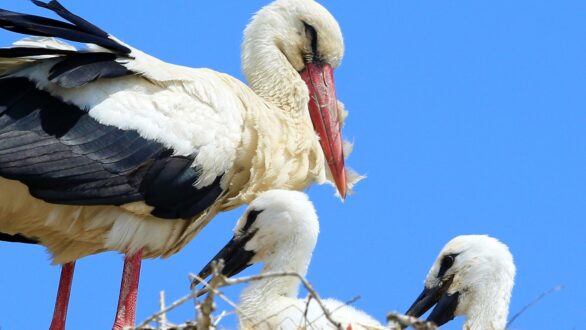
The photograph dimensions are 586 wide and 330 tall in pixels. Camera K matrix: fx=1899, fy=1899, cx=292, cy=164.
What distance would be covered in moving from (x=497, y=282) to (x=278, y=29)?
1.76m

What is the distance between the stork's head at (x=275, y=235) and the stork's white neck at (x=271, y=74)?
74cm

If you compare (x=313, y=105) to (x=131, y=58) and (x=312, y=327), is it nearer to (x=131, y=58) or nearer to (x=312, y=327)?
(x=131, y=58)

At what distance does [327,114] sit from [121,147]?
4.52 feet

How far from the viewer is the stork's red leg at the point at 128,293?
8.16m

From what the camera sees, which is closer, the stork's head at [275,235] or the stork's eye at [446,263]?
the stork's head at [275,235]

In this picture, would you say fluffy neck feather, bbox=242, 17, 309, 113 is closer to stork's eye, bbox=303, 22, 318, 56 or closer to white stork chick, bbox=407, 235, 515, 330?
stork's eye, bbox=303, 22, 318, 56

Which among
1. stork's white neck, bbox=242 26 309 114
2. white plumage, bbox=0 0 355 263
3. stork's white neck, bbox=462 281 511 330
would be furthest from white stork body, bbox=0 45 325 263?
stork's white neck, bbox=462 281 511 330

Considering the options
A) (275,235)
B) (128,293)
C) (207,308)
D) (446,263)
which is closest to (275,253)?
(275,235)

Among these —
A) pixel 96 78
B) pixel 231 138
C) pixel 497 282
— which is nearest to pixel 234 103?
pixel 231 138

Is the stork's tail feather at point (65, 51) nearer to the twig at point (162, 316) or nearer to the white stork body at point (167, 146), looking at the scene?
the white stork body at point (167, 146)

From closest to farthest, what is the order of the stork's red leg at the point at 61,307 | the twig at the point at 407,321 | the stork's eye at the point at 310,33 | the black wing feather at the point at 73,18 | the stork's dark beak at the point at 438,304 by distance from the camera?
the twig at the point at 407,321, the black wing feather at the point at 73,18, the stork's dark beak at the point at 438,304, the stork's red leg at the point at 61,307, the stork's eye at the point at 310,33

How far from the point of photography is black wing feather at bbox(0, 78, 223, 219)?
25.9 ft

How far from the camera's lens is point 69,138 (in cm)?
801

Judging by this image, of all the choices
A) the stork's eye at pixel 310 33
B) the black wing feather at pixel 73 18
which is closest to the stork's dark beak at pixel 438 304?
the stork's eye at pixel 310 33
